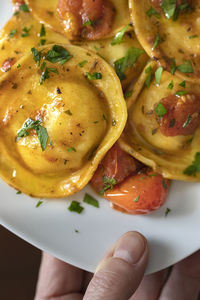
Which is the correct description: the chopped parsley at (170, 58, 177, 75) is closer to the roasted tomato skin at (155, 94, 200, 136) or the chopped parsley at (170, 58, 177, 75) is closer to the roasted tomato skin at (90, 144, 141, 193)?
the roasted tomato skin at (155, 94, 200, 136)

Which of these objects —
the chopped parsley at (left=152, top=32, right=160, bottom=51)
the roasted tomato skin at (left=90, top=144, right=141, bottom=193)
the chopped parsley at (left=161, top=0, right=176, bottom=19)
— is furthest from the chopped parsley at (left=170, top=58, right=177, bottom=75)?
the roasted tomato skin at (left=90, top=144, right=141, bottom=193)

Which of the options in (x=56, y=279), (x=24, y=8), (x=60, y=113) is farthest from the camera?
(x=56, y=279)

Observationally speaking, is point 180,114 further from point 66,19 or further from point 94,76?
point 66,19

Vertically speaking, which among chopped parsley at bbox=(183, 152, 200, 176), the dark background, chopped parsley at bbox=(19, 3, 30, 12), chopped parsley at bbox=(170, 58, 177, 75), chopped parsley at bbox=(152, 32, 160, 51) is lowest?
the dark background

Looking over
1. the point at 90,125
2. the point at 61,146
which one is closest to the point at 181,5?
the point at 90,125

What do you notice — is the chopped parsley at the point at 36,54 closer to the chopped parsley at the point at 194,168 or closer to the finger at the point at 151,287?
the chopped parsley at the point at 194,168

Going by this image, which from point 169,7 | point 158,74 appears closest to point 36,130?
point 158,74

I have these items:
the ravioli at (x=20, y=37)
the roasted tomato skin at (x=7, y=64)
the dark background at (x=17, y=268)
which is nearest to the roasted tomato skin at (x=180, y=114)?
the ravioli at (x=20, y=37)

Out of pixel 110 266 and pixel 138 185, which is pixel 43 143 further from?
pixel 110 266
